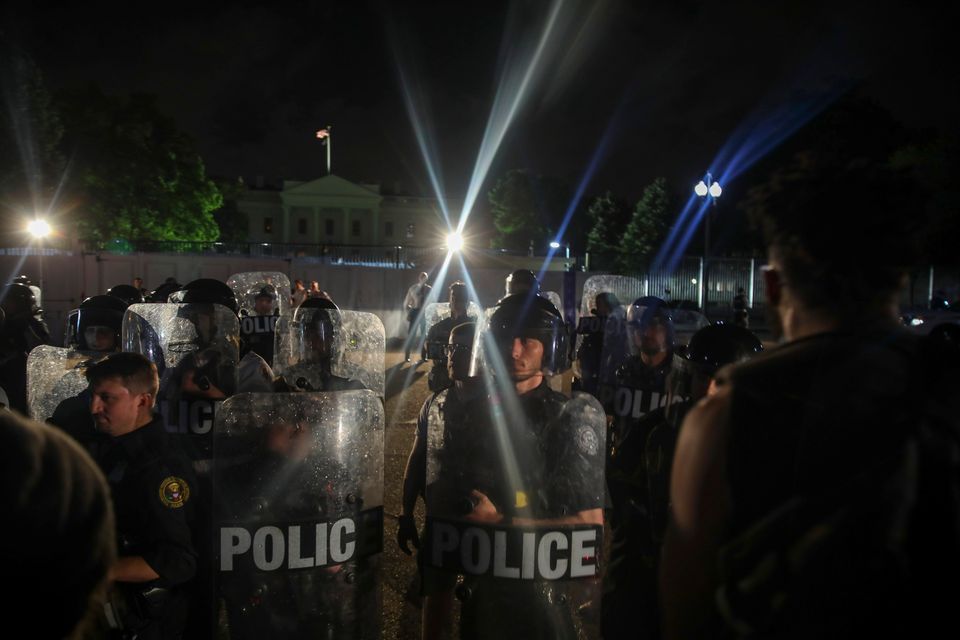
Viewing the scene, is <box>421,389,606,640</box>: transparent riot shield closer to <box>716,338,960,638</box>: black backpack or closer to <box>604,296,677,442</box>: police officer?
<box>716,338,960,638</box>: black backpack

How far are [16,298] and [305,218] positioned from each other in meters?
77.2

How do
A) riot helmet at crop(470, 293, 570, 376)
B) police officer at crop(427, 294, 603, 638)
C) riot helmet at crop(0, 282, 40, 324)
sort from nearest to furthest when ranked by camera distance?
1. police officer at crop(427, 294, 603, 638)
2. riot helmet at crop(470, 293, 570, 376)
3. riot helmet at crop(0, 282, 40, 324)

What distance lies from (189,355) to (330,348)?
102 cm

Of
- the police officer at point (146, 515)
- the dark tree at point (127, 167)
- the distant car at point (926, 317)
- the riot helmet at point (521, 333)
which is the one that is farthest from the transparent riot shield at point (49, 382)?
the dark tree at point (127, 167)

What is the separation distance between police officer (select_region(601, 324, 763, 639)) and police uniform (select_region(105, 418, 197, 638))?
5.43ft

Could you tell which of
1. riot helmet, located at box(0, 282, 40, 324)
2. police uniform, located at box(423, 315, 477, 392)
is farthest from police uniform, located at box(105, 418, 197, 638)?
riot helmet, located at box(0, 282, 40, 324)

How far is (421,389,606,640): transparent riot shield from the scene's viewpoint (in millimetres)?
2812

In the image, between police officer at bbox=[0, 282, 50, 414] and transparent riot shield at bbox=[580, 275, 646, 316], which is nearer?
police officer at bbox=[0, 282, 50, 414]

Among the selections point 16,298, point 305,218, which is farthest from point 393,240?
point 16,298

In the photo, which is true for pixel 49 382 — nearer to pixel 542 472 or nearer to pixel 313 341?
pixel 313 341

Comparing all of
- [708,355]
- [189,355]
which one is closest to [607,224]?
[189,355]

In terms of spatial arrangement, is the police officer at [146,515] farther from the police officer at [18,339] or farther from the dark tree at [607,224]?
the dark tree at [607,224]

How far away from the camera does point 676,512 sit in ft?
5.32

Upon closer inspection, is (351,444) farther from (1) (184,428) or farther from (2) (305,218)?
(2) (305,218)
